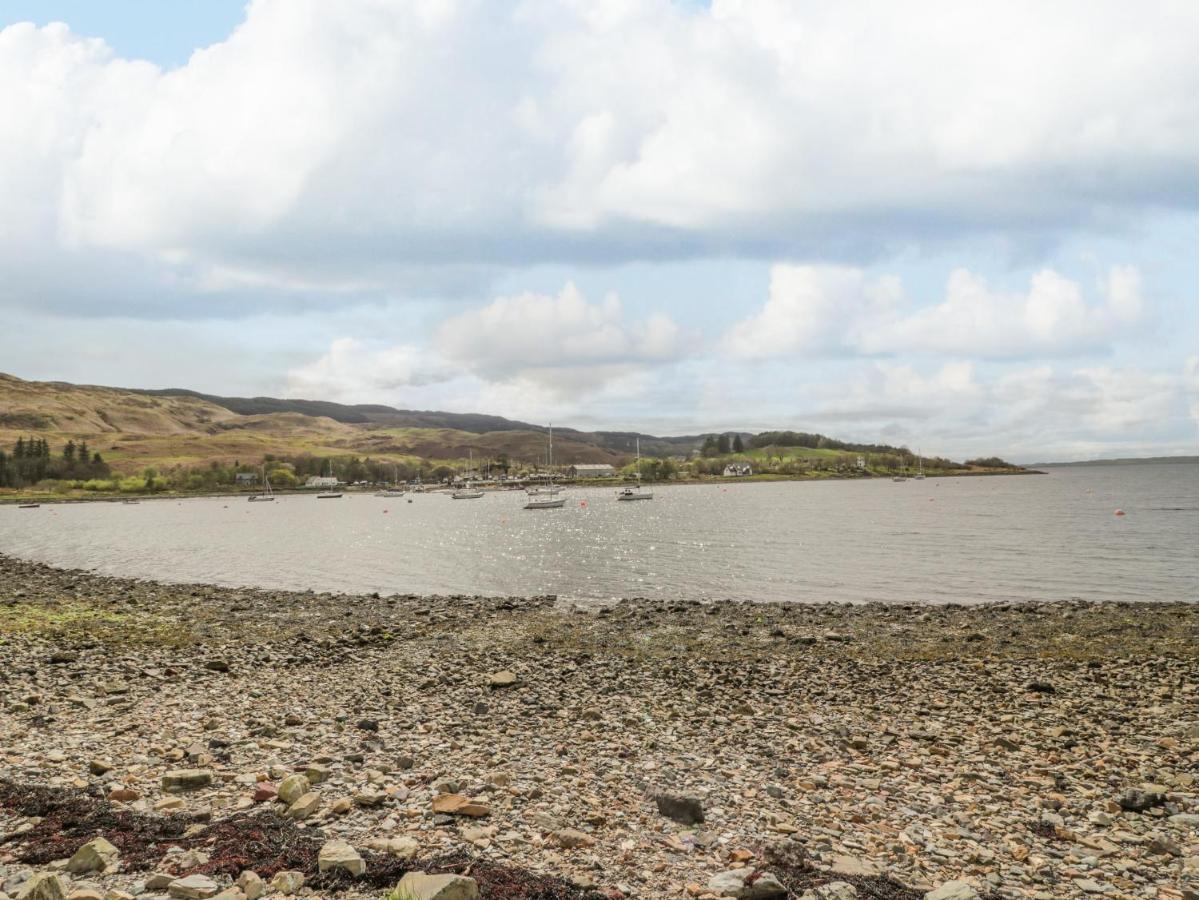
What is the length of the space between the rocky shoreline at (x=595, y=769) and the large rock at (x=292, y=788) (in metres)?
0.04

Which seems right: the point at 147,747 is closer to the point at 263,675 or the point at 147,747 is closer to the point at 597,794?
the point at 263,675

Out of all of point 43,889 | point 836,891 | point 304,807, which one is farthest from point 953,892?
point 43,889

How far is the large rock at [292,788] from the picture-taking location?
32.7 ft

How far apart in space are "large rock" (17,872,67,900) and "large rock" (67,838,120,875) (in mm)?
613

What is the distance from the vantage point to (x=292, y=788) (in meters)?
10.1

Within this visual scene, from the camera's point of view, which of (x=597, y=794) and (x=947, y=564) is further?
(x=947, y=564)

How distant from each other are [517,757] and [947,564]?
4811 cm

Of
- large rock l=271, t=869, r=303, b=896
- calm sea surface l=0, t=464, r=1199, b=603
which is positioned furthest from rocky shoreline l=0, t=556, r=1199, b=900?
calm sea surface l=0, t=464, r=1199, b=603

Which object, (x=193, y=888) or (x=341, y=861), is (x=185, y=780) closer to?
(x=193, y=888)

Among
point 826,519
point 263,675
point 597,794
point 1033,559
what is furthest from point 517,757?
point 826,519

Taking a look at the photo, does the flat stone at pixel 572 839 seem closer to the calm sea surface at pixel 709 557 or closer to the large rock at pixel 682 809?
the large rock at pixel 682 809

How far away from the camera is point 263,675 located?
1852 centimetres

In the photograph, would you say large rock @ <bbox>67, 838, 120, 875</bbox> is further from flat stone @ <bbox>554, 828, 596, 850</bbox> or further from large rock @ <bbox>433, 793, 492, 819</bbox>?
flat stone @ <bbox>554, 828, 596, 850</bbox>

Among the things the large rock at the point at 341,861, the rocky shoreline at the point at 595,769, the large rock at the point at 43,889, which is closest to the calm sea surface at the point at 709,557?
the rocky shoreline at the point at 595,769
